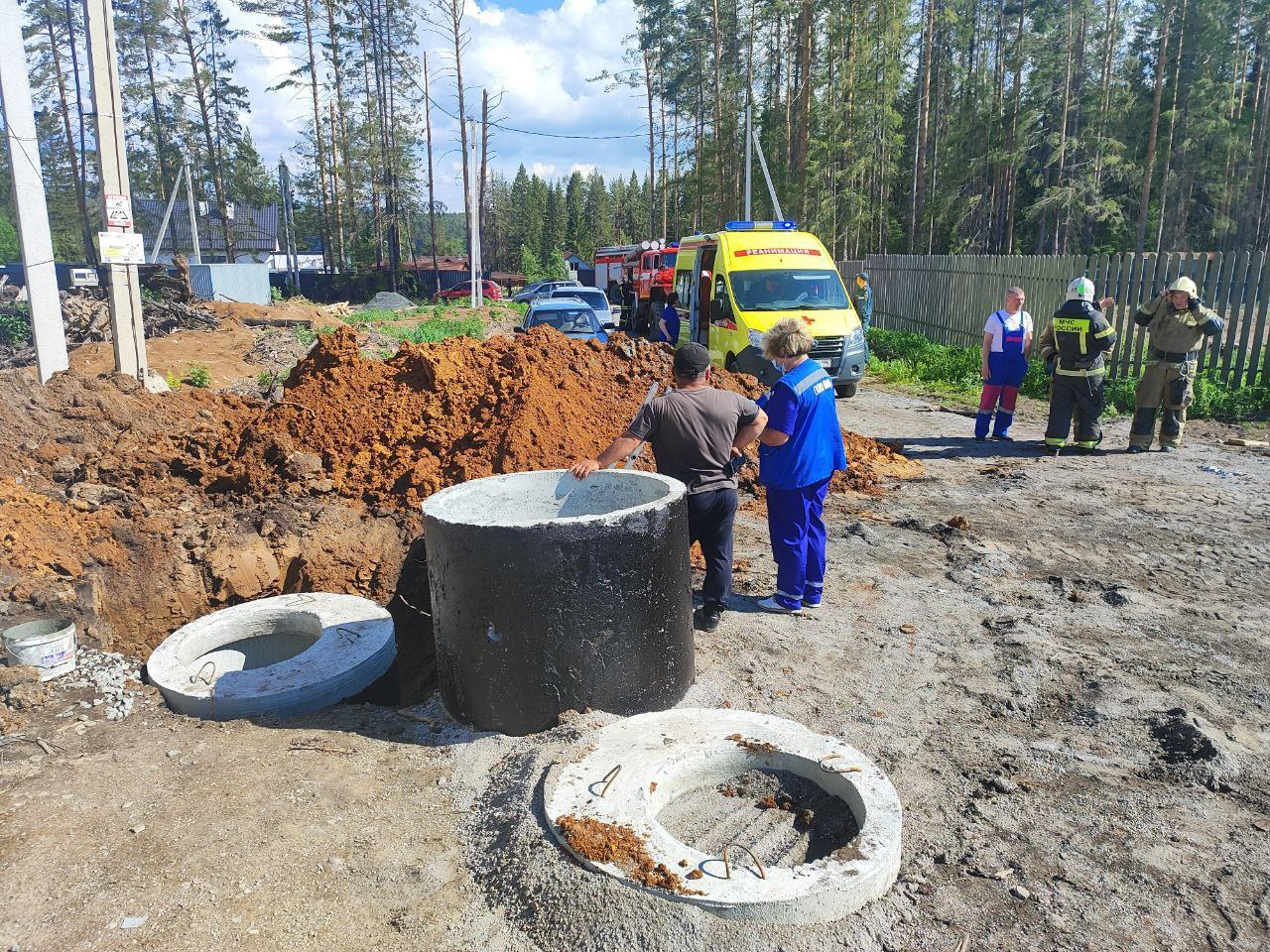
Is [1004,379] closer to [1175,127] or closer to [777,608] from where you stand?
[777,608]

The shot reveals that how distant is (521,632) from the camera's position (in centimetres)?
365

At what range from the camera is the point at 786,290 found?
1391 cm

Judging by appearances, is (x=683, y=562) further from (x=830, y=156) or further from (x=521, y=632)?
(x=830, y=156)

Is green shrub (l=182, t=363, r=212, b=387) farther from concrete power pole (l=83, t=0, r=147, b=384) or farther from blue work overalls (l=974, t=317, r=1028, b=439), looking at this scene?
blue work overalls (l=974, t=317, r=1028, b=439)

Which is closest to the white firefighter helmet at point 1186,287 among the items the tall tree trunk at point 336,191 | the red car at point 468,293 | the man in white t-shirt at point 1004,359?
the man in white t-shirt at point 1004,359

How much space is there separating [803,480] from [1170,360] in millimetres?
6762

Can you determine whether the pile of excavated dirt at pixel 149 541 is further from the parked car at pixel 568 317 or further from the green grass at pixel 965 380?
the green grass at pixel 965 380

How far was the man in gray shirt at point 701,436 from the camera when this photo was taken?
4.89m

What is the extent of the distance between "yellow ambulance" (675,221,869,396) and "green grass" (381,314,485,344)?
9141mm

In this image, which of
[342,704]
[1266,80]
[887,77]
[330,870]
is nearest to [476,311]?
[887,77]

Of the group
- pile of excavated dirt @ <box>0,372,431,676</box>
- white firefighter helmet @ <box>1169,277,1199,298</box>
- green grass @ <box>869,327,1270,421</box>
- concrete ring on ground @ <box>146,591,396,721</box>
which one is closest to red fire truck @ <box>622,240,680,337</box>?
green grass @ <box>869,327,1270,421</box>

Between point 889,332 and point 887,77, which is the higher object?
point 887,77

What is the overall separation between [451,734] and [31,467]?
4929 millimetres

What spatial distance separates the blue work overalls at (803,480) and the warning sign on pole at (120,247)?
826 cm
